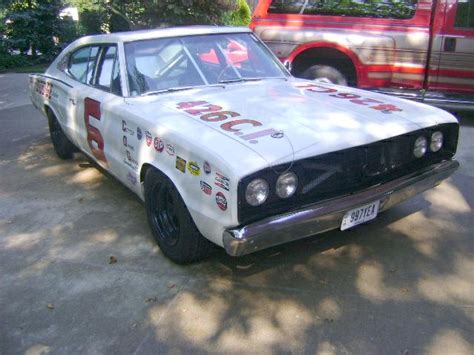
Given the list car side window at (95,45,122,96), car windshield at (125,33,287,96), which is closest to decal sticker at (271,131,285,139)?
car windshield at (125,33,287,96)

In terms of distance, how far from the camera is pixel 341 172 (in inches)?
126

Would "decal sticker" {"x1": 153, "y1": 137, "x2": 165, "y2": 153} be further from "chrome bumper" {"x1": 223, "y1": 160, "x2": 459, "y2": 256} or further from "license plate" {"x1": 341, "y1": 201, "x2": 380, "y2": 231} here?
"license plate" {"x1": 341, "y1": 201, "x2": 380, "y2": 231}

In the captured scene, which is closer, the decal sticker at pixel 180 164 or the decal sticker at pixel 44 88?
the decal sticker at pixel 180 164

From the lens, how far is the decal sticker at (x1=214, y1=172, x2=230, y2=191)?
2.82 metres

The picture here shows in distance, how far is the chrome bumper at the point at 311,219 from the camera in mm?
2895

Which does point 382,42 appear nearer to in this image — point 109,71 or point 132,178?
point 109,71

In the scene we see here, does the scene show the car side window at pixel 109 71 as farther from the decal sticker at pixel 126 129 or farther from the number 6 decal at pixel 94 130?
the decal sticker at pixel 126 129

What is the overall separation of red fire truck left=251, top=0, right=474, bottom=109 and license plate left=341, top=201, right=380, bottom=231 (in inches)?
Answer: 158

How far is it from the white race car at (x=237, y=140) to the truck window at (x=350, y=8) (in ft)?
9.91

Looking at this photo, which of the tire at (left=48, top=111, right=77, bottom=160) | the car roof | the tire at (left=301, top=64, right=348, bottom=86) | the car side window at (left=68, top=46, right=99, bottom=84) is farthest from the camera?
the tire at (left=301, top=64, right=348, bottom=86)

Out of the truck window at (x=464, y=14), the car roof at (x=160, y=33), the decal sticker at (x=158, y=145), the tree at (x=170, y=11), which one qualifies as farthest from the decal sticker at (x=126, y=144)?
the tree at (x=170, y=11)

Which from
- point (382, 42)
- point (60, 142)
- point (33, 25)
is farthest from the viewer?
point (33, 25)

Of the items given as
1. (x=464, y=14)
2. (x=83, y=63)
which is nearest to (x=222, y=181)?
(x=83, y=63)

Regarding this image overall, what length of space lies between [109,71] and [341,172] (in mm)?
2382
